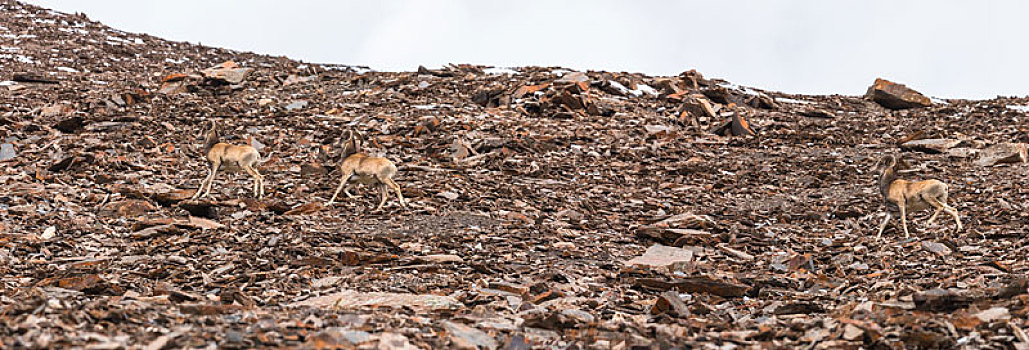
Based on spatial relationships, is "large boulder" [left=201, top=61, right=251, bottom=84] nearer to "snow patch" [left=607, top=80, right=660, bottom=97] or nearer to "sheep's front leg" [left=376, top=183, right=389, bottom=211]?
"snow patch" [left=607, top=80, right=660, bottom=97]

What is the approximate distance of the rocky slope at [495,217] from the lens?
6051mm

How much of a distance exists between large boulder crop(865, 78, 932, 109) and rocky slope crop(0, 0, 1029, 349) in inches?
14.9

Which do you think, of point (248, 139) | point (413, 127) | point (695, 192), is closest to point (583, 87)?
point (413, 127)

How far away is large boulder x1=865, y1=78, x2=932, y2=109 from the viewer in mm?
22953

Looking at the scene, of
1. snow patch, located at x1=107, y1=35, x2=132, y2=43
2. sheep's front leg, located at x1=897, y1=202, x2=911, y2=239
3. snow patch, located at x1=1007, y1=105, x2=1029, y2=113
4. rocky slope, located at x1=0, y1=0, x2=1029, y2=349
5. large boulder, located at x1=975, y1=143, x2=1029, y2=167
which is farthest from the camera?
snow patch, located at x1=107, y1=35, x2=132, y2=43

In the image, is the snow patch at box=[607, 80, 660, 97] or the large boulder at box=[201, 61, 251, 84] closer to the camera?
the large boulder at box=[201, 61, 251, 84]

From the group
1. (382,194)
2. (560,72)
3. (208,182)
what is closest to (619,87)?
(560,72)

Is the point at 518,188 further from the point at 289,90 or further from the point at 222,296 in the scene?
the point at 289,90

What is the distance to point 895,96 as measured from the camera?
23375mm

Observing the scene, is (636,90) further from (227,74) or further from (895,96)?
(227,74)

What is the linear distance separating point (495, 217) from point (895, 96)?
1666 cm

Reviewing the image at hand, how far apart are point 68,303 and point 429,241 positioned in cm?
529

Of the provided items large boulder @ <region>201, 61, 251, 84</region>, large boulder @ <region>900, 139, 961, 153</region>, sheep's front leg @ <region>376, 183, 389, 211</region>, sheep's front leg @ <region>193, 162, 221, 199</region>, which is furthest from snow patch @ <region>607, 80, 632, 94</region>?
sheep's front leg @ <region>193, 162, 221, 199</region>

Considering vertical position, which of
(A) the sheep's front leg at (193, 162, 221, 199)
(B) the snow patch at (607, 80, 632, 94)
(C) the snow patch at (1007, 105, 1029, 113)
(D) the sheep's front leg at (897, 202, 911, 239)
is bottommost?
(A) the sheep's front leg at (193, 162, 221, 199)
